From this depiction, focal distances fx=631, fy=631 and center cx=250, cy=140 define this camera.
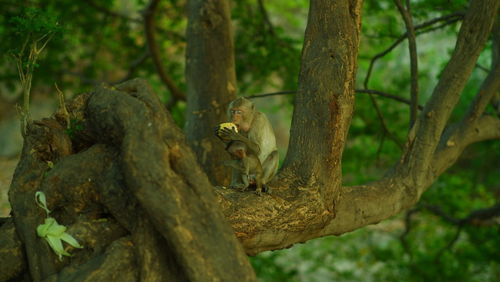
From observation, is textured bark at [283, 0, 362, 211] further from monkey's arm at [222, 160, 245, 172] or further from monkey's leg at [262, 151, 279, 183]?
monkey's leg at [262, 151, 279, 183]

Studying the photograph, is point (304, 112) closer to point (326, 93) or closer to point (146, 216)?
point (326, 93)

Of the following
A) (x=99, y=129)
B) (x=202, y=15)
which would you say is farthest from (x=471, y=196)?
Result: (x=99, y=129)

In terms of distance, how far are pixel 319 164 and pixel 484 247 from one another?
490 centimetres

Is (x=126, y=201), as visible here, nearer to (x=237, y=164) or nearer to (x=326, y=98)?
(x=237, y=164)

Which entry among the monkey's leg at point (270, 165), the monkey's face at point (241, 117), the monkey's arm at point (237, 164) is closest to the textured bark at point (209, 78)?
the monkey's face at point (241, 117)

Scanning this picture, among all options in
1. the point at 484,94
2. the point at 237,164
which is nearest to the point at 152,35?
the point at 237,164

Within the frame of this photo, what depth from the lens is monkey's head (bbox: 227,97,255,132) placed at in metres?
4.61

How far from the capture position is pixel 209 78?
5879 millimetres

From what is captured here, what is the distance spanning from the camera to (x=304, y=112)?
3.99 m

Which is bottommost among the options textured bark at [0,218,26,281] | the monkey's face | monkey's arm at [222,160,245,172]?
textured bark at [0,218,26,281]

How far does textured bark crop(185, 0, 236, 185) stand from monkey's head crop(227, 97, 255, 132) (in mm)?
1153

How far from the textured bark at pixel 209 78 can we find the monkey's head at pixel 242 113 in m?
1.15

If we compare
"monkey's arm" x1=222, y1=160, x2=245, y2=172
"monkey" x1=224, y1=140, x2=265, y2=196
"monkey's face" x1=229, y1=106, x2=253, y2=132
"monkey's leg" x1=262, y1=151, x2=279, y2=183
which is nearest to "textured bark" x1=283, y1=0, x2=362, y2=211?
"monkey" x1=224, y1=140, x2=265, y2=196

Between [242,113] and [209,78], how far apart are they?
4.40ft
